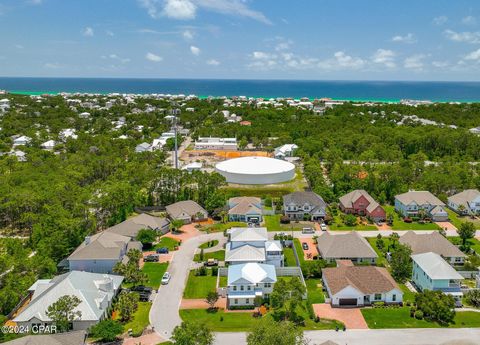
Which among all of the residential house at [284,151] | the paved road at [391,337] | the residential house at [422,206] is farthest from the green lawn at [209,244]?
the residential house at [284,151]

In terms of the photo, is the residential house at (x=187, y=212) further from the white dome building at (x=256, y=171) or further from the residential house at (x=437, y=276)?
the residential house at (x=437, y=276)

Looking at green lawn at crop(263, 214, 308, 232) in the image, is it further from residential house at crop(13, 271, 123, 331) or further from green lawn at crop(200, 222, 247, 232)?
residential house at crop(13, 271, 123, 331)

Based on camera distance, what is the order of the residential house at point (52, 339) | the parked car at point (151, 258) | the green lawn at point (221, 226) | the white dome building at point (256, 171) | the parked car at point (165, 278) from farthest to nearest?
the white dome building at point (256, 171) < the green lawn at point (221, 226) < the parked car at point (151, 258) < the parked car at point (165, 278) < the residential house at point (52, 339)

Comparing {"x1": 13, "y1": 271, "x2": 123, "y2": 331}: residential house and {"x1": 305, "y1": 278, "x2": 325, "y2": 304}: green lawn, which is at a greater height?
{"x1": 13, "y1": 271, "x2": 123, "y2": 331}: residential house

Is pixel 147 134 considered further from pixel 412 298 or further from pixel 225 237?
pixel 412 298

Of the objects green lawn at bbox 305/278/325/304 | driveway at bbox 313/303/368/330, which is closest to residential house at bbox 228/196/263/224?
green lawn at bbox 305/278/325/304

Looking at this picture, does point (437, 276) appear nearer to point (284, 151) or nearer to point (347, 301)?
point (347, 301)

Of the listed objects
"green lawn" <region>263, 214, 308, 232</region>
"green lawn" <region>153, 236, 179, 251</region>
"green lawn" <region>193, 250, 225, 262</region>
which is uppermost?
"green lawn" <region>263, 214, 308, 232</region>

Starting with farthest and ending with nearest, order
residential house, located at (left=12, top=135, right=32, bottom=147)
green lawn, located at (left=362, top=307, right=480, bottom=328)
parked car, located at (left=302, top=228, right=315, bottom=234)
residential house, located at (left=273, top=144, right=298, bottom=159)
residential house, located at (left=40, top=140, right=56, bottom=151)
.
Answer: residential house, located at (left=12, top=135, right=32, bottom=147)
residential house, located at (left=40, top=140, right=56, bottom=151)
residential house, located at (left=273, top=144, right=298, bottom=159)
parked car, located at (left=302, top=228, right=315, bottom=234)
green lawn, located at (left=362, top=307, right=480, bottom=328)
